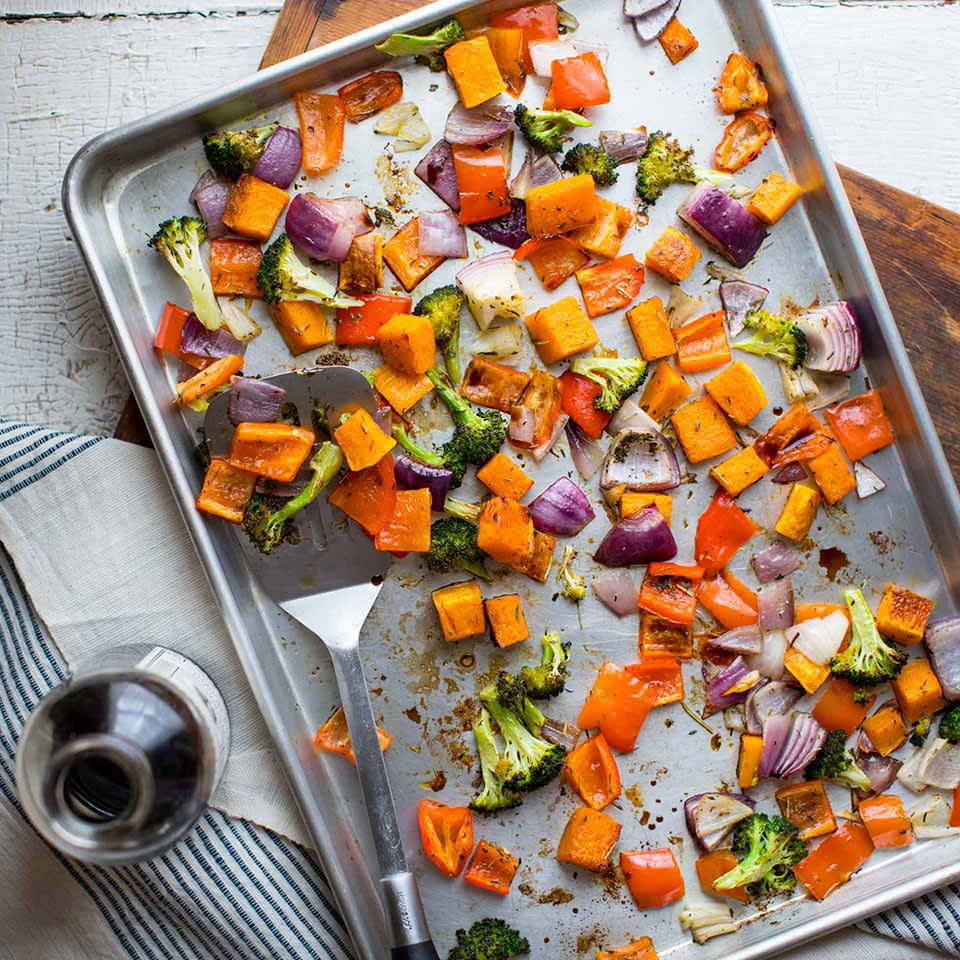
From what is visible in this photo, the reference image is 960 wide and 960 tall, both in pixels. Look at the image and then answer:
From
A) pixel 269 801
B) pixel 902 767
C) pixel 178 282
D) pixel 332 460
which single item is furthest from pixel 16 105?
pixel 902 767

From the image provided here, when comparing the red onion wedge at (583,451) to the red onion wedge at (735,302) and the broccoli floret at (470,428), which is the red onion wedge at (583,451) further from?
the red onion wedge at (735,302)

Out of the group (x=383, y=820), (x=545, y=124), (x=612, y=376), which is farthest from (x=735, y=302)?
(x=383, y=820)

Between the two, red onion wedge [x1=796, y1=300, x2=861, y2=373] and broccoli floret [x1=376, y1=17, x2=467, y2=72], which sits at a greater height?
broccoli floret [x1=376, y1=17, x2=467, y2=72]

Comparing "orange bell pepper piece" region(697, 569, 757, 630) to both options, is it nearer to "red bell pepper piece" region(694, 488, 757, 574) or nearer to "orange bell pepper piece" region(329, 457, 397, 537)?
"red bell pepper piece" region(694, 488, 757, 574)

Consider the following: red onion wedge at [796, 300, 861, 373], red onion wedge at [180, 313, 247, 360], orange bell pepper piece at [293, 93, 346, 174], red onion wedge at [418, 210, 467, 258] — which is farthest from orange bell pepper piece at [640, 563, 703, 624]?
orange bell pepper piece at [293, 93, 346, 174]

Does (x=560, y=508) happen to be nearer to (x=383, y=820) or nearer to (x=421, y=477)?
(x=421, y=477)

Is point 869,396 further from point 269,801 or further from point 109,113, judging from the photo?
point 109,113
